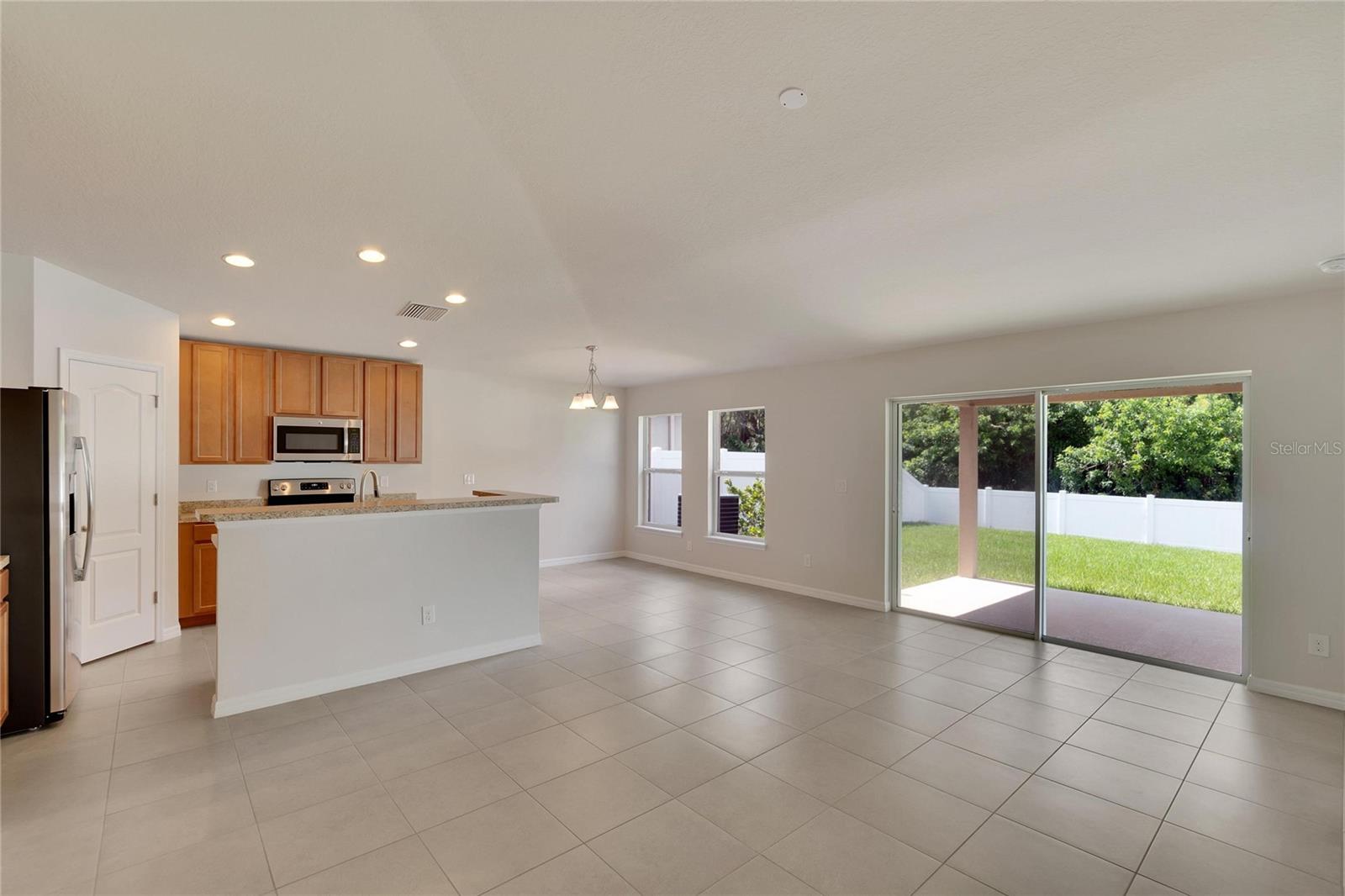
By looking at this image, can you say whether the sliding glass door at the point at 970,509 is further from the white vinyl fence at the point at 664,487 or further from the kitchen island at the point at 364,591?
the kitchen island at the point at 364,591

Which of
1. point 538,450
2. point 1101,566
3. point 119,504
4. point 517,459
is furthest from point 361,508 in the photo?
point 1101,566

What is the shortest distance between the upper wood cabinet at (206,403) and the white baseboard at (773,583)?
4.84m

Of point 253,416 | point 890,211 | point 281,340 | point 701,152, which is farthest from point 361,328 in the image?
point 890,211

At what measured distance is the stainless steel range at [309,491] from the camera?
5.71 metres

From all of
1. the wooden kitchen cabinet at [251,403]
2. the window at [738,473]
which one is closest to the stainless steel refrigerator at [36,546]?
the wooden kitchen cabinet at [251,403]

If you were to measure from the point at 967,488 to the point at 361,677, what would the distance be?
15.9ft

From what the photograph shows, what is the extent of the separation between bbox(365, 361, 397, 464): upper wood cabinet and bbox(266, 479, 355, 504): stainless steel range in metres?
0.36

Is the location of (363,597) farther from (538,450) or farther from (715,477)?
(715,477)

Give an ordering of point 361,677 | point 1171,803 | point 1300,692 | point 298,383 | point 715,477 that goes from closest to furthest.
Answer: point 1171,803, point 1300,692, point 361,677, point 298,383, point 715,477

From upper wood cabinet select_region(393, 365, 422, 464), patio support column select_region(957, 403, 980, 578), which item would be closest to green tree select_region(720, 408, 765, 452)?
patio support column select_region(957, 403, 980, 578)

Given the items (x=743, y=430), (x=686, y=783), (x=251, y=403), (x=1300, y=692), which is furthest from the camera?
(x=743, y=430)

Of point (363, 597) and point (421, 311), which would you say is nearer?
point (363, 597)

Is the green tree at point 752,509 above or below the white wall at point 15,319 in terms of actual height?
below

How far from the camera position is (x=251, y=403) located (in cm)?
542
